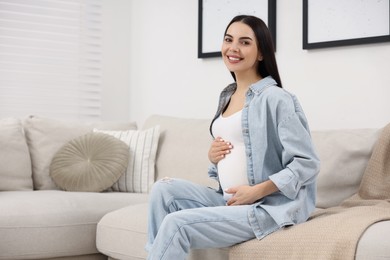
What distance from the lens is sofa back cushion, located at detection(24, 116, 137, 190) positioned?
3303 mm

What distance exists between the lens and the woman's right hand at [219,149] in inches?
88.9

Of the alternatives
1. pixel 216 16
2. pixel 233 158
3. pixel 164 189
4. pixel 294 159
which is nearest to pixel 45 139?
pixel 216 16

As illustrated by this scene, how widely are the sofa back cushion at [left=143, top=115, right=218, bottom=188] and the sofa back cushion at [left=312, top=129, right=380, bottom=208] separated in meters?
0.60

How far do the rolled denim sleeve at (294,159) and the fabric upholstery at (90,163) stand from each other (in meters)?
1.36

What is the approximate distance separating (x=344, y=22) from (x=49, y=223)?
1.69 m

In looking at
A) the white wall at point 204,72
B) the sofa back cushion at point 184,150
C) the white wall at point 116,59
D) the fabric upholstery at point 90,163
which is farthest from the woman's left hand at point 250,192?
the white wall at point 116,59

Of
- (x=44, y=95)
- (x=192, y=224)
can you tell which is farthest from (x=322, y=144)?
(x=44, y=95)

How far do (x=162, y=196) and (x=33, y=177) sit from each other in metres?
1.32

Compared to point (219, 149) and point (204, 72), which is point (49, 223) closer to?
point (219, 149)

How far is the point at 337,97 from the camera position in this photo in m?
3.12

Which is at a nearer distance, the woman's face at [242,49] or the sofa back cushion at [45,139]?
the woman's face at [242,49]

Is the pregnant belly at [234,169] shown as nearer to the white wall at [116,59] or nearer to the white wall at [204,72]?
the white wall at [204,72]

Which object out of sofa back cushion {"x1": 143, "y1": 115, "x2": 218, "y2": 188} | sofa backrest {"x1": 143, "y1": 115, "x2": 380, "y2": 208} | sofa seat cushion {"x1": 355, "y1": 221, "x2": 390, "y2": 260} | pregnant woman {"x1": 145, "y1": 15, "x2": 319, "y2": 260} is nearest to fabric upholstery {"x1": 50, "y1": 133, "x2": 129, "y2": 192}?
sofa back cushion {"x1": 143, "y1": 115, "x2": 218, "y2": 188}

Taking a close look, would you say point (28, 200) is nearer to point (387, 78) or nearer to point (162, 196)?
point (162, 196)
